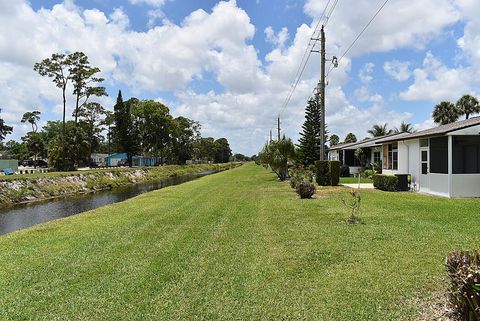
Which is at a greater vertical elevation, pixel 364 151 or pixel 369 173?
pixel 364 151

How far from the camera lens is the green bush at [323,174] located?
68.3ft

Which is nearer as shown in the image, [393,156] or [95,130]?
[393,156]

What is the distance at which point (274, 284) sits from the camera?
5.15 meters

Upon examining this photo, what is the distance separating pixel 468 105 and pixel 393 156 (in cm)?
2968

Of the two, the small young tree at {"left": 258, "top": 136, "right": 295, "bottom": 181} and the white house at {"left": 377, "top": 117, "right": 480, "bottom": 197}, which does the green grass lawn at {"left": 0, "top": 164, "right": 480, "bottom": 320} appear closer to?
the white house at {"left": 377, "top": 117, "right": 480, "bottom": 197}

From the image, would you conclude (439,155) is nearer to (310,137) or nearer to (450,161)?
(450,161)

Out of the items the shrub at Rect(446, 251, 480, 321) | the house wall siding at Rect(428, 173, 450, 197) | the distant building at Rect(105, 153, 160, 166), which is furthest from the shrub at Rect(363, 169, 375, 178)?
the distant building at Rect(105, 153, 160, 166)

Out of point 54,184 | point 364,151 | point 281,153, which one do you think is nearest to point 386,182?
Result: point 281,153

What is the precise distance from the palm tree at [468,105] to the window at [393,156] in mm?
28507

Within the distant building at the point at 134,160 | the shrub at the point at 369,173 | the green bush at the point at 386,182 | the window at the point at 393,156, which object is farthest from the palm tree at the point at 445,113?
the distant building at the point at 134,160

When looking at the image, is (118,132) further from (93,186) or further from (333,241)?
(333,241)

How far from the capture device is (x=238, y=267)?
5.99 m

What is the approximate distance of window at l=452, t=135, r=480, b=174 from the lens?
14.1 m

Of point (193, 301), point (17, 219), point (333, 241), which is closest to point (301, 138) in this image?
point (17, 219)
